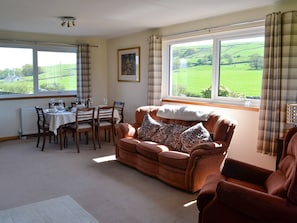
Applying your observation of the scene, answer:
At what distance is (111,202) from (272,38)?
2.77 meters

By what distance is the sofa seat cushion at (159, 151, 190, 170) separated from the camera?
3.42 meters

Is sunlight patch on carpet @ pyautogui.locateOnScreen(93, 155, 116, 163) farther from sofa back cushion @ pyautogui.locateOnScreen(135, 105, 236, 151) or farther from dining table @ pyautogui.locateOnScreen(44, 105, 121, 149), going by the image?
dining table @ pyautogui.locateOnScreen(44, 105, 121, 149)

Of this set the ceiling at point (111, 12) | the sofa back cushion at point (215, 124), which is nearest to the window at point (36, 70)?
the ceiling at point (111, 12)

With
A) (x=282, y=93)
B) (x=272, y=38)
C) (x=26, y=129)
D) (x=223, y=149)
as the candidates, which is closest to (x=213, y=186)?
(x=223, y=149)

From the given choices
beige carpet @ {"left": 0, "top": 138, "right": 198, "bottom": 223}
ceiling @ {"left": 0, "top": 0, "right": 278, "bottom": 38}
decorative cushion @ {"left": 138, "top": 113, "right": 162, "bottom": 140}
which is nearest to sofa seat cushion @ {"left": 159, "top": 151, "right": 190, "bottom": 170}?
beige carpet @ {"left": 0, "top": 138, "right": 198, "bottom": 223}

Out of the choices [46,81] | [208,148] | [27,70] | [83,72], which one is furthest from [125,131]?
[27,70]

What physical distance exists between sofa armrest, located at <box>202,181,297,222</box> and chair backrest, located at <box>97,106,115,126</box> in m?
3.52

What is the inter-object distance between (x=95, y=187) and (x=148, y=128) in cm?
132

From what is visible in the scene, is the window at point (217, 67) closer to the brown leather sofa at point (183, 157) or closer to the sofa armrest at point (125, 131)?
the brown leather sofa at point (183, 157)

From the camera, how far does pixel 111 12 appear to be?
4156 millimetres

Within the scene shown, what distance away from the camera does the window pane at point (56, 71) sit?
6.45 meters

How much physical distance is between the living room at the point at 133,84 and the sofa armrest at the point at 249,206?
194cm

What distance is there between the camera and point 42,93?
21.3 feet

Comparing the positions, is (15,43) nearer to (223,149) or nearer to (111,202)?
(111,202)
